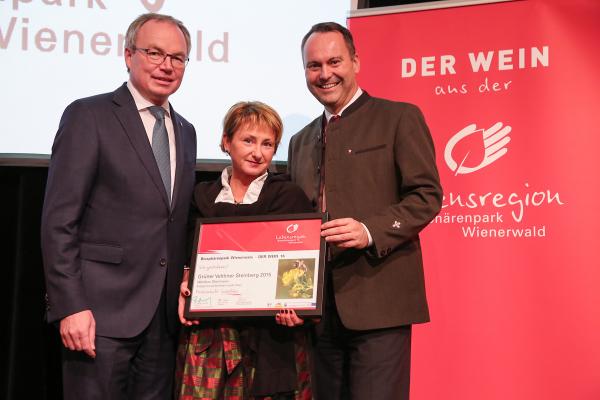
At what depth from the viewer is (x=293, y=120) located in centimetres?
349

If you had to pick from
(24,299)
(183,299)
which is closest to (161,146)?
(183,299)

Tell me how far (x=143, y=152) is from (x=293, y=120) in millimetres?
1267

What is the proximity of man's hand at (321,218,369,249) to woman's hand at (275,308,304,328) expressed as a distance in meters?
0.26

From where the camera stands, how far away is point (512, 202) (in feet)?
10.7

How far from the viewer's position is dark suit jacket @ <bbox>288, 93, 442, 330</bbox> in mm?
2354

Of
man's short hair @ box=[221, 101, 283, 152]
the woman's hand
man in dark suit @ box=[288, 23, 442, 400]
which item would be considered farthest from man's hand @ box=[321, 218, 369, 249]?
man's short hair @ box=[221, 101, 283, 152]

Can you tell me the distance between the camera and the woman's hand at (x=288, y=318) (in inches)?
85.0

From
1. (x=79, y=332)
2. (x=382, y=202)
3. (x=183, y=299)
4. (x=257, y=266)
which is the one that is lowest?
(x=79, y=332)

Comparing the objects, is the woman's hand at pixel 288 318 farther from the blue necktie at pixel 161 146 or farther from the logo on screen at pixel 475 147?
the logo on screen at pixel 475 147

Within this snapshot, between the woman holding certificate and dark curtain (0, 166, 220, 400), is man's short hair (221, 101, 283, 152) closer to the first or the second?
the woman holding certificate

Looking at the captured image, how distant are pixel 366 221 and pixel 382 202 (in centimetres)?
19

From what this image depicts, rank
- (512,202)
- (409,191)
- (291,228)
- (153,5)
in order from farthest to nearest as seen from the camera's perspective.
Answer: (153,5)
(512,202)
(409,191)
(291,228)

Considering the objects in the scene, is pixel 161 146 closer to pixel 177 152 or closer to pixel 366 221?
pixel 177 152

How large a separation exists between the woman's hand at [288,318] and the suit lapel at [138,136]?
567 millimetres
